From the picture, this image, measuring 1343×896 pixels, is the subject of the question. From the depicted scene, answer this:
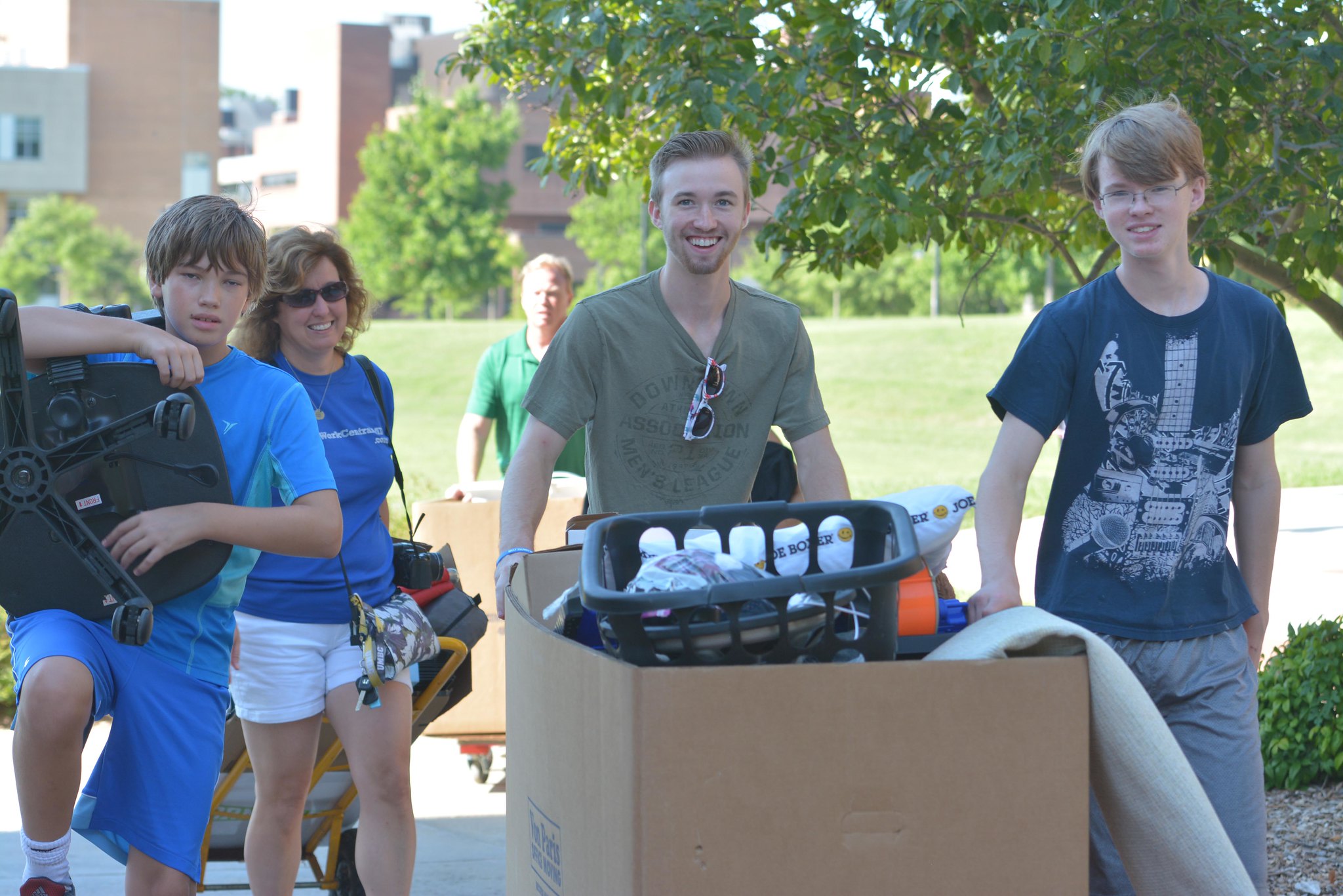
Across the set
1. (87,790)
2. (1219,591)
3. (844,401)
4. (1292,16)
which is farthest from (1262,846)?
(844,401)

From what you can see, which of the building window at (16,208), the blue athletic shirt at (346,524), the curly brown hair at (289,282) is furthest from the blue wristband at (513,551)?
the building window at (16,208)

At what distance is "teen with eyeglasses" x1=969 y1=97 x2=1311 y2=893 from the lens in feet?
8.52

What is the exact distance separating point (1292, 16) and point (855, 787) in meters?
3.98

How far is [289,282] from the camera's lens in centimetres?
385

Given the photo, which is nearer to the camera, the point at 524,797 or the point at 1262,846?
the point at 524,797

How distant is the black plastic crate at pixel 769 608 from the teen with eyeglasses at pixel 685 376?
1.19 meters

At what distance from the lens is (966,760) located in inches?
65.3

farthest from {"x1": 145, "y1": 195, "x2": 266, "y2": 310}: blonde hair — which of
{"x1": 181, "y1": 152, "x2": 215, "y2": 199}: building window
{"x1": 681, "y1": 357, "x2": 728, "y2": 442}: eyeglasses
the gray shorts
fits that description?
{"x1": 181, "y1": 152, "x2": 215, "y2": 199}: building window

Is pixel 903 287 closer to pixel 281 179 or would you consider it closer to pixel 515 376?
pixel 281 179

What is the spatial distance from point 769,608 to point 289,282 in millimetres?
2497

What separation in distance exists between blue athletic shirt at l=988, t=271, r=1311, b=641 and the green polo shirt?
3.67 metres

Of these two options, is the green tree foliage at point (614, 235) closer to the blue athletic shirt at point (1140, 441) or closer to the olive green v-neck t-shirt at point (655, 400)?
the olive green v-neck t-shirt at point (655, 400)

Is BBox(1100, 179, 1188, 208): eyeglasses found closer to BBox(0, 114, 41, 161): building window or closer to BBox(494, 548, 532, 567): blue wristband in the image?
BBox(494, 548, 532, 567): blue wristband

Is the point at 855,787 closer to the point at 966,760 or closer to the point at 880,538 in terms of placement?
the point at 966,760
